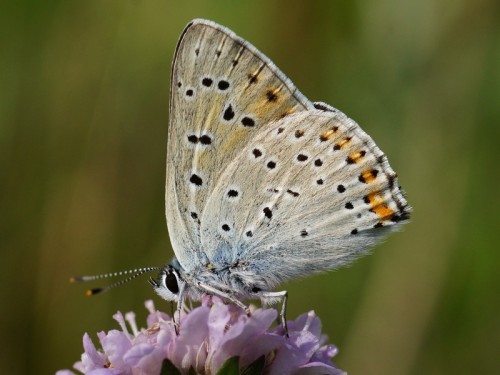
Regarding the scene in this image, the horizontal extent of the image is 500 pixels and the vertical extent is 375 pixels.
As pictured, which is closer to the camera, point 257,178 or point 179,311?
point 179,311

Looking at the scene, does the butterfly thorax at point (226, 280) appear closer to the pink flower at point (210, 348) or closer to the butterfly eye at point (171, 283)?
the butterfly eye at point (171, 283)

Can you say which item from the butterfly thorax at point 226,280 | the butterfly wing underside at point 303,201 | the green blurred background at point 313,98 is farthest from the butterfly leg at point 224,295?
the green blurred background at point 313,98

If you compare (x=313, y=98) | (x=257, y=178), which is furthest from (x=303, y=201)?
(x=313, y=98)

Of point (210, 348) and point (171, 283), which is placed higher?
point (171, 283)

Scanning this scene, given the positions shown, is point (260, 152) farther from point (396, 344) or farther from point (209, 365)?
point (396, 344)

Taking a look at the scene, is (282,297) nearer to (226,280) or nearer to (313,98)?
(226,280)
